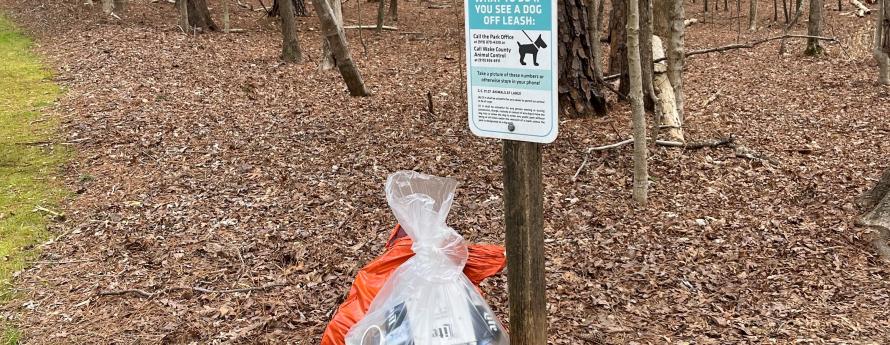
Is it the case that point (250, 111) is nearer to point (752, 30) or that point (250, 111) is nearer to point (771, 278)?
point (771, 278)

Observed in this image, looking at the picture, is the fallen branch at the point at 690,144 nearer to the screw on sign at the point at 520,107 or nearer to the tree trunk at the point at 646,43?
the tree trunk at the point at 646,43

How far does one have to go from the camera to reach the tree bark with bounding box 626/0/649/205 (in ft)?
15.5

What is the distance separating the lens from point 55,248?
4.69m

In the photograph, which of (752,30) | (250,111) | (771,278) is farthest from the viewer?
(752,30)

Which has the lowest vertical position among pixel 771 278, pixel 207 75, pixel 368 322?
pixel 771 278

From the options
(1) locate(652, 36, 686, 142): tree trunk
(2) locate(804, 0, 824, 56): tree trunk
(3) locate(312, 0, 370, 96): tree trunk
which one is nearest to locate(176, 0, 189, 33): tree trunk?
(3) locate(312, 0, 370, 96): tree trunk

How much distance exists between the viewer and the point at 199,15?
14789 mm

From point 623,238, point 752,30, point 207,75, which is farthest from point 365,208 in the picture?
point 752,30

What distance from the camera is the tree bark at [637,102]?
4.73m

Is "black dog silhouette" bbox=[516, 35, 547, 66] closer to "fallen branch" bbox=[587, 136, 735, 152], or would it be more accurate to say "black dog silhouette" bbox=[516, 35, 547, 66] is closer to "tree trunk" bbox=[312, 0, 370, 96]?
"fallen branch" bbox=[587, 136, 735, 152]

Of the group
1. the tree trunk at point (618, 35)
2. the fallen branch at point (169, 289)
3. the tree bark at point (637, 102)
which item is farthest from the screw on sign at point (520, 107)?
the tree trunk at point (618, 35)

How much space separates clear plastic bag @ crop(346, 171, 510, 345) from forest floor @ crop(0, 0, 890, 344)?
3.59ft

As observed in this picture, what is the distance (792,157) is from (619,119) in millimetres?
1746

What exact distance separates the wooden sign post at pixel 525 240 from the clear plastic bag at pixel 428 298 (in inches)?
4.0
